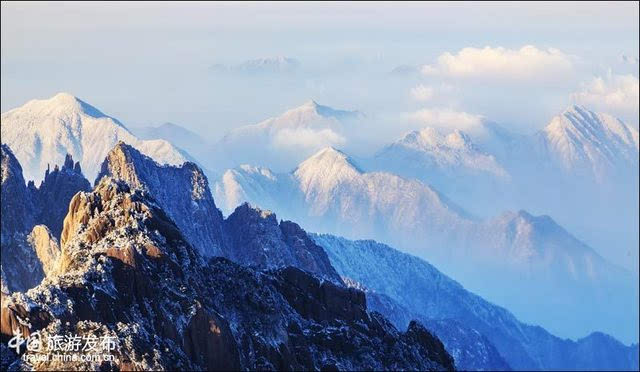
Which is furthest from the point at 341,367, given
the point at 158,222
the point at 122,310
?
the point at 122,310

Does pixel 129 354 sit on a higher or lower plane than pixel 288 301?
higher

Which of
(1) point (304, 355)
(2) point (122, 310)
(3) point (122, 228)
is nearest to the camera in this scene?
(2) point (122, 310)

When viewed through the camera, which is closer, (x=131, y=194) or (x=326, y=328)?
(x=131, y=194)

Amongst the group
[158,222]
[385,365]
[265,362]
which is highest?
[158,222]

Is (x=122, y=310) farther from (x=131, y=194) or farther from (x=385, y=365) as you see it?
(x=385, y=365)

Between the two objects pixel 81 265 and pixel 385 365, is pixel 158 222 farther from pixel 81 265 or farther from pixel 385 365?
pixel 385 365

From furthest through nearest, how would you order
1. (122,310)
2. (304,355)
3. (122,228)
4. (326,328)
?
(326,328) < (304,355) < (122,228) < (122,310)
